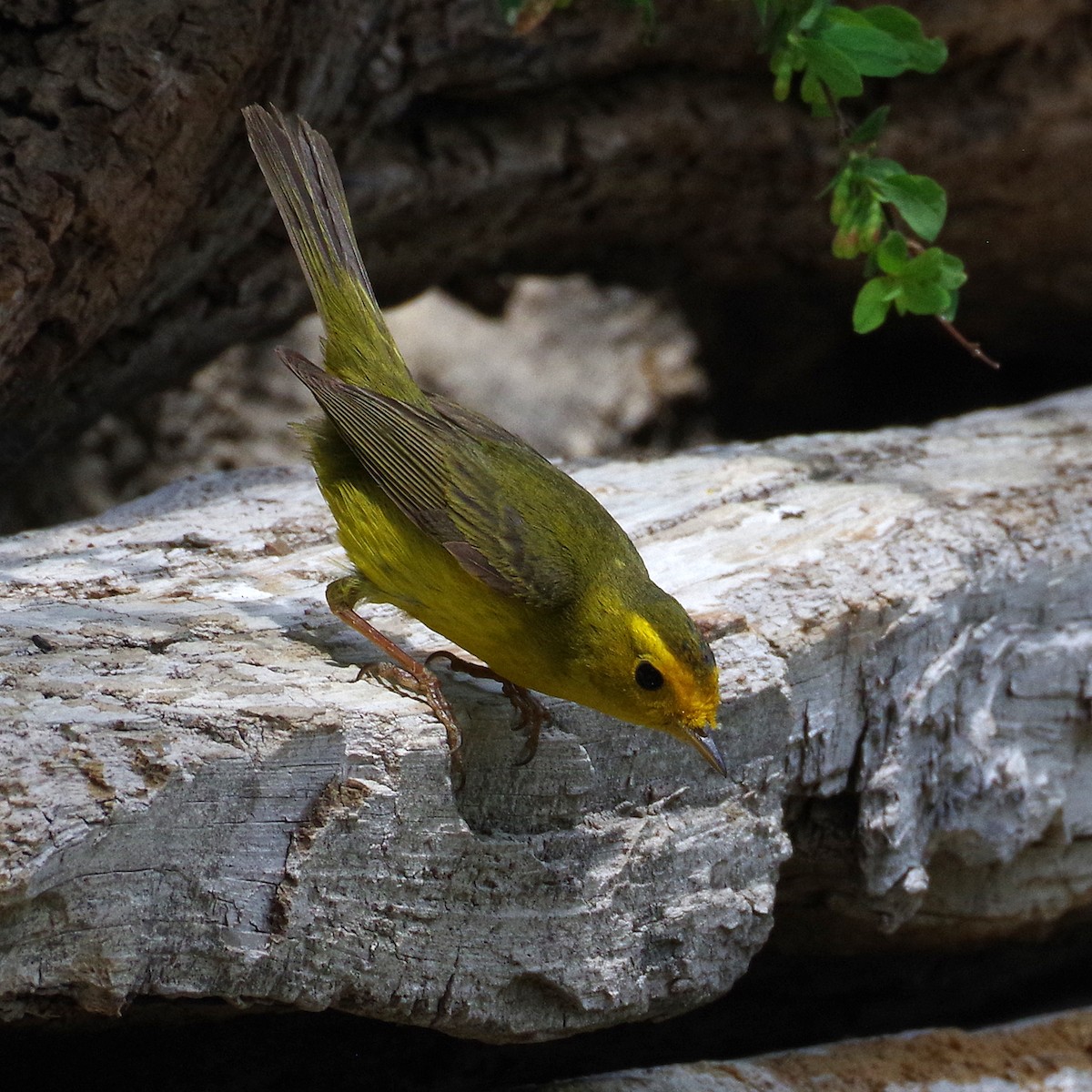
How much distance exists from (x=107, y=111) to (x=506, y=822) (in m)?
2.24

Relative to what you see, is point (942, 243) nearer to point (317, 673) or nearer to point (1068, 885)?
point (1068, 885)

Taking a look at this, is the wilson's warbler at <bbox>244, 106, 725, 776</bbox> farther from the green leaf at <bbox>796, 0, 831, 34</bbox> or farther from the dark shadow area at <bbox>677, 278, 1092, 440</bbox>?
the dark shadow area at <bbox>677, 278, 1092, 440</bbox>

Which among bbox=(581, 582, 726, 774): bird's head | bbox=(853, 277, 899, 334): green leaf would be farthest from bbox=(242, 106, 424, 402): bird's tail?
bbox=(853, 277, 899, 334): green leaf

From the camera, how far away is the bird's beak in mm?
2912

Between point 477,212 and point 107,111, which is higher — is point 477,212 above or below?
below

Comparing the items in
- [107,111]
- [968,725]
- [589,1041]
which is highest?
[107,111]

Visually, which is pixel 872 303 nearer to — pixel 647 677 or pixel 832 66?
pixel 832 66

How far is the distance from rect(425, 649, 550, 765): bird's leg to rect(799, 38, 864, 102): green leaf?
168cm

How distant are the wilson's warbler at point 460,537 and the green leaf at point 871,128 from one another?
1.19 meters

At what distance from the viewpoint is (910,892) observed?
3.57 meters

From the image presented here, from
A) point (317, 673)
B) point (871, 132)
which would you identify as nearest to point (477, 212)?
point (871, 132)

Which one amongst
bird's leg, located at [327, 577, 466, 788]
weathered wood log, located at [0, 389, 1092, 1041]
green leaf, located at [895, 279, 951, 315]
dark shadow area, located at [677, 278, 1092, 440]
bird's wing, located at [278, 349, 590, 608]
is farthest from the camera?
dark shadow area, located at [677, 278, 1092, 440]

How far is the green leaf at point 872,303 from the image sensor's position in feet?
11.9

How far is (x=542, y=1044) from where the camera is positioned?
3779 mm
